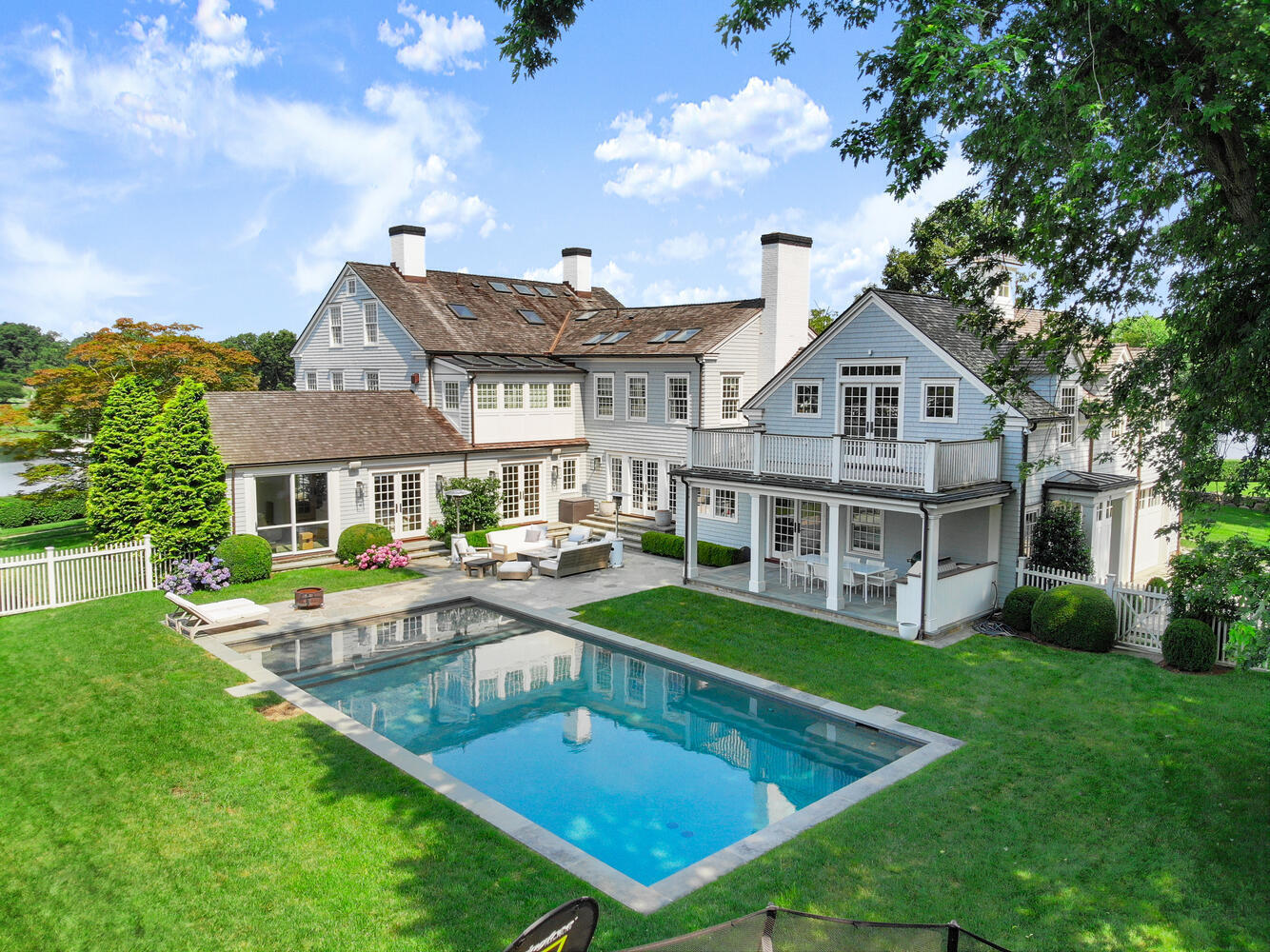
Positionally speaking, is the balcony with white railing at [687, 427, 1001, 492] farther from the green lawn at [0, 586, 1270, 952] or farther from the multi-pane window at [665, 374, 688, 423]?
the multi-pane window at [665, 374, 688, 423]

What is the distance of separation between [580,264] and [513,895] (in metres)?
30.5

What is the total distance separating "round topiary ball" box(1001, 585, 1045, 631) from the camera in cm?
1694

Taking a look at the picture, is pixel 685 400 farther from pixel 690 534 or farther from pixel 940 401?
pixel 940 401

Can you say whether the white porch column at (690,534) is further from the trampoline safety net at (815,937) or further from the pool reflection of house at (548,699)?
the trampoline safety net at (815,937)

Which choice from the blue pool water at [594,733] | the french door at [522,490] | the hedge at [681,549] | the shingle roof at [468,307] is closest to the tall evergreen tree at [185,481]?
the blue pool water at [594,733]

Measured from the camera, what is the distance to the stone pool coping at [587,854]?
8.52 m

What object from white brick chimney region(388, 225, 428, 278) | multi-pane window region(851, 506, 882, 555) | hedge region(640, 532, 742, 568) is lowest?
hedge region(640, 532, 742, 568)

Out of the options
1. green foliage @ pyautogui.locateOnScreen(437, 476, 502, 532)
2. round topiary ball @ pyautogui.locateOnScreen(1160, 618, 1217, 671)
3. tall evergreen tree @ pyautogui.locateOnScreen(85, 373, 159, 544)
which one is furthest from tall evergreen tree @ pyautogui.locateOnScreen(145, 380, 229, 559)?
round topiary ball @ pyautogui.locateOnScreen(1160, 618, 1217, 671)

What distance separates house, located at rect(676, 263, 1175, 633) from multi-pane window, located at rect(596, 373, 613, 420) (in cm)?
715

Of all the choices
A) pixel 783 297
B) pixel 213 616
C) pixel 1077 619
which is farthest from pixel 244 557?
pixel 1077 619

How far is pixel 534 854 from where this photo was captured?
8930mm

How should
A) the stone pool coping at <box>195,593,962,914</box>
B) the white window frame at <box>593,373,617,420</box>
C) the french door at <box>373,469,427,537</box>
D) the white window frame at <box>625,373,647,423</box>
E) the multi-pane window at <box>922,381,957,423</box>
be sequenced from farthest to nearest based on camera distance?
the white window frame at <box>593,373,617,420</box> < the white window frame at <box>625,373,647,423</box> < the french door at <box>373,469,427,537</box> < the multi-pane window at <box>922,381,957,423</box> < the stone pool coping at <box>195,593,962,914</box>

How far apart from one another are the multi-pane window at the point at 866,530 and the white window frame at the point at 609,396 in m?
10.2

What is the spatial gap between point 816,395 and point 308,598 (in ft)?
42.8
